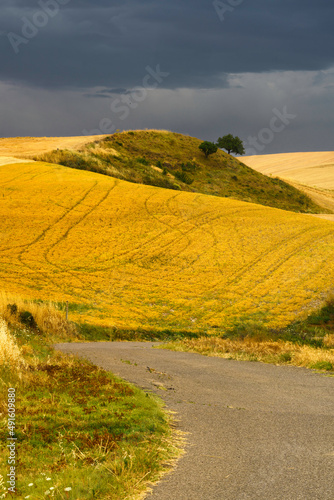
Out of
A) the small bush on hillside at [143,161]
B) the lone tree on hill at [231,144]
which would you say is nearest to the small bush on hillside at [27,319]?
the small bush on hillside at [143,161]

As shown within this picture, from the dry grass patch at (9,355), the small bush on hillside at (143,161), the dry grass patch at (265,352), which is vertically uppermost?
the small bush on hillside at (143,161)

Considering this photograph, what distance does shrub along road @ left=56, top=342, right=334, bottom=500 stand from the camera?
505 centimetres

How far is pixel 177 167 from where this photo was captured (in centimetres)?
8488

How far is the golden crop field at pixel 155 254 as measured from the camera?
27.6 meters

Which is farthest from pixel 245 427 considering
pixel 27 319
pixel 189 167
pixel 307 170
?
pixel 307 170

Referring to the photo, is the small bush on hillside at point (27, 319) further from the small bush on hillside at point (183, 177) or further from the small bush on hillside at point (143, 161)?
the small bush on hillside at point (183, 177)

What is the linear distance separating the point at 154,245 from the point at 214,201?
540 inches

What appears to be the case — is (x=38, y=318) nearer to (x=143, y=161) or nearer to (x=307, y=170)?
(x=143, y=161)

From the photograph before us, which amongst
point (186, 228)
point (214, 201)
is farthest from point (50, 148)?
point (186, 228)

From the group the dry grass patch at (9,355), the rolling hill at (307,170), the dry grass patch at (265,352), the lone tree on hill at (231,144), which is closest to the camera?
the dry grass patch at (9,355)

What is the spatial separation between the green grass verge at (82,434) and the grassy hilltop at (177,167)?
53.0 m

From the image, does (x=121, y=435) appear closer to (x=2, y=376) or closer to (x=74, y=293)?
(x=2, y=376)

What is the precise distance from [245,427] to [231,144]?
10008 centimetres

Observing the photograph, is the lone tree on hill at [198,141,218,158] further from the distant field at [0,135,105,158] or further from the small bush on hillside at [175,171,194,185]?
the distant field at [0,135,105,158]
